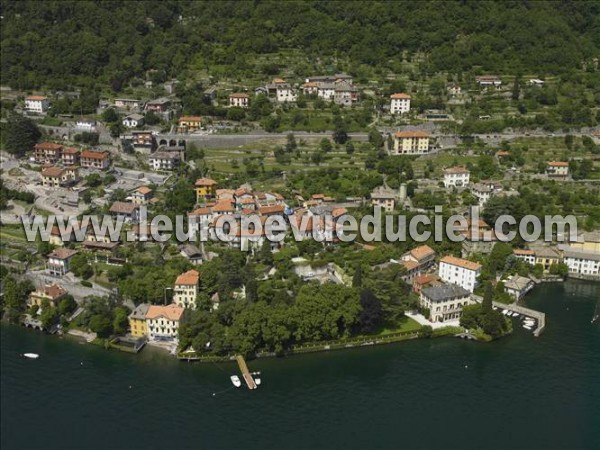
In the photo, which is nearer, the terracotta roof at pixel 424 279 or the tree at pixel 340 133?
the terracotta roof at pixel 424 279

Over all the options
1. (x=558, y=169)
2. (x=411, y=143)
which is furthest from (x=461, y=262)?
(x=411, y=143)

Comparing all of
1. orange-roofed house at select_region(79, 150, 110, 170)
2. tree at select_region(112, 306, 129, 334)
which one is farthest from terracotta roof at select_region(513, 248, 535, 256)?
orange-roofed house at select_region(79, 150, 110, 170)

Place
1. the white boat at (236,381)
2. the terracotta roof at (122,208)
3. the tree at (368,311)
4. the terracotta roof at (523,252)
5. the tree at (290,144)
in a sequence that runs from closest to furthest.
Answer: the white boat at (236,381) < the tree at (368,311) < the terracotta roof at (523,252) < the terracotta roof at (122,208) < the tree at (290,144)

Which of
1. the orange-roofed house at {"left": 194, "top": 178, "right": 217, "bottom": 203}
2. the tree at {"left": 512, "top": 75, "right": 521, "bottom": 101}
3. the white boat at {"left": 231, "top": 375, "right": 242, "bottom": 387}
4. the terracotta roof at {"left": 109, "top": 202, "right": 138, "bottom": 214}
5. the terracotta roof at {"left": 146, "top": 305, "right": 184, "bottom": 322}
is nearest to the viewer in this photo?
the white boat at {"left": 231, "top": 375, "right": 242, "bottom": 387}

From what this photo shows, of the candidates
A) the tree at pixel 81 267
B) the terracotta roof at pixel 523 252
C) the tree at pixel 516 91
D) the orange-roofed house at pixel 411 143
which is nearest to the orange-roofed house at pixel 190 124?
the orange-roofed house at pixel 411 143

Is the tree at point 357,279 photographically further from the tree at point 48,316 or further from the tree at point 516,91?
the tree at point 516,91

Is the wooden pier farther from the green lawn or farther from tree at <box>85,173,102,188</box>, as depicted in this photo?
tree at <box>85,173,102,188</box>
